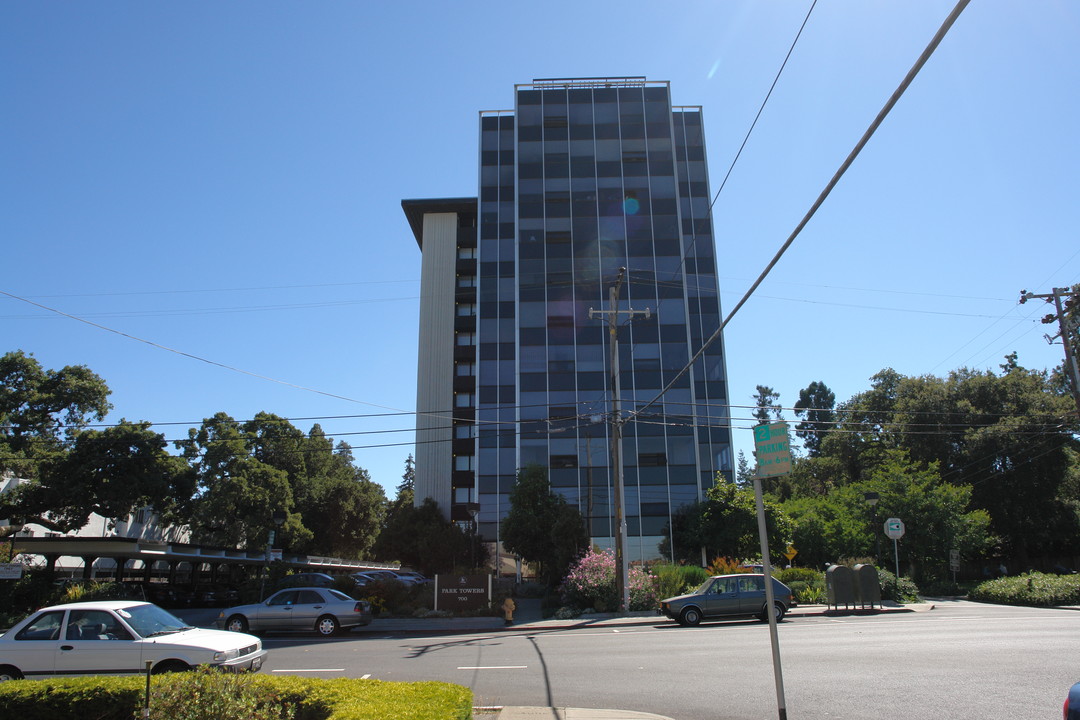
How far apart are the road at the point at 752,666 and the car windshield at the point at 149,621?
2.32 meters

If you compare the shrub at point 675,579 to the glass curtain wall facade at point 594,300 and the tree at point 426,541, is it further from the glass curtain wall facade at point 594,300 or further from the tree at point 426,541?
the tree at point 426,541

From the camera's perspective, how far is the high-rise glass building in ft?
140

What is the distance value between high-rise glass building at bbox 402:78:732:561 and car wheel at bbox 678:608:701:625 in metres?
20.0

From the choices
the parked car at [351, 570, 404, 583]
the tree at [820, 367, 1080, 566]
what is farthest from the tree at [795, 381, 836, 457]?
the parked car at [351, 570, 404, 583]

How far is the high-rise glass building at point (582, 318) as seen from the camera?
4253 cm

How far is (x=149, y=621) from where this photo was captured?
10914mm

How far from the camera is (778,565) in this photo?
32312 mm

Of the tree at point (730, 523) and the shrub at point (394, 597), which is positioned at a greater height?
the tree at point (730, 523)

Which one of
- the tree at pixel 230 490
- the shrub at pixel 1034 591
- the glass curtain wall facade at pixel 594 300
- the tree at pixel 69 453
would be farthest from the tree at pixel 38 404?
the shrub at pixel 1034 591

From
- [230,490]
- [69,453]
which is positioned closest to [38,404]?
[69,453]

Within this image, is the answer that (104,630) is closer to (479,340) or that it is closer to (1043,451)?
(479,340)

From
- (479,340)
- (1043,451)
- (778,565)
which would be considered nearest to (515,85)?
(479,340)

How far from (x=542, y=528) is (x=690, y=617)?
39.8ft

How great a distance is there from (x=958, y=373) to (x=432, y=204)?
4246 cm
